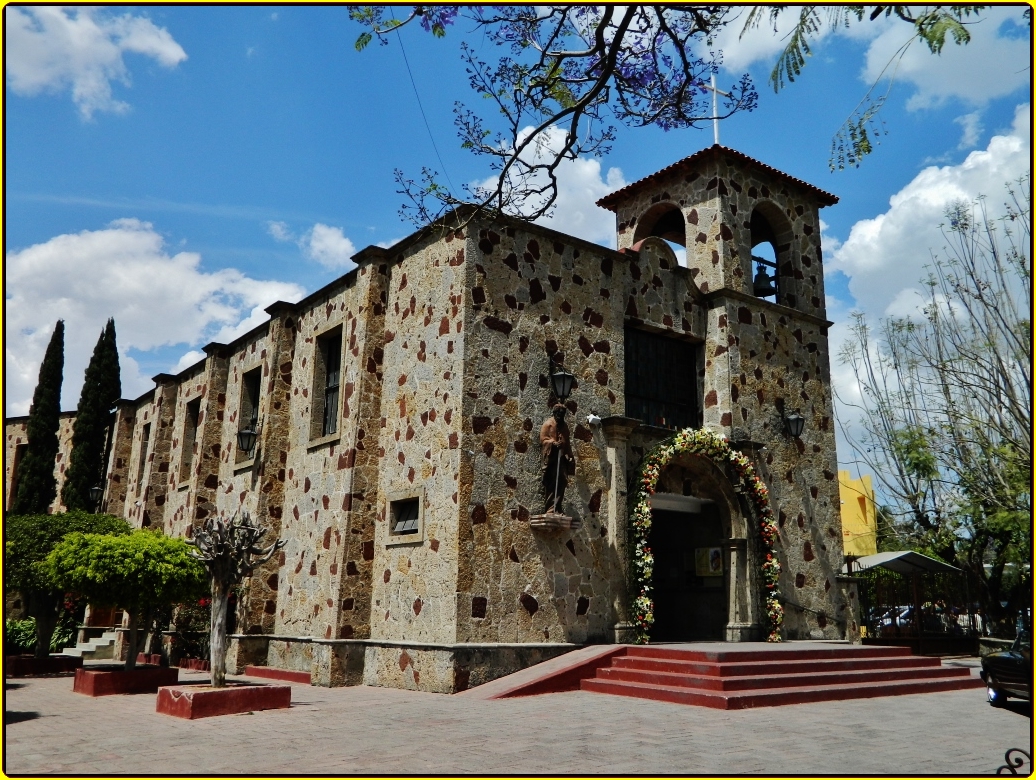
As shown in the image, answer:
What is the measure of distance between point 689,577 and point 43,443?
19725 mm

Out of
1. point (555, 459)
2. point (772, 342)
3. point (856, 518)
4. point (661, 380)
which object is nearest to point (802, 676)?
point (555, 459)

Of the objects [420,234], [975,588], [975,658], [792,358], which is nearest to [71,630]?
[420,234]

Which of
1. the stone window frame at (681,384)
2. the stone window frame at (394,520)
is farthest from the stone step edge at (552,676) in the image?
the stone window frame at (681,384)

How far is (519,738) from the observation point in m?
7.91

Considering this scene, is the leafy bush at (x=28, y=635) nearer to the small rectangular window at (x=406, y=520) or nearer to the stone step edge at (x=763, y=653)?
the small rectangular window at (x=406, y=520)

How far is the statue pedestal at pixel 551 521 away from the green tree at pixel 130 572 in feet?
16.6

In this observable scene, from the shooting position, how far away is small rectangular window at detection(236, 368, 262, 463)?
18.3 metres

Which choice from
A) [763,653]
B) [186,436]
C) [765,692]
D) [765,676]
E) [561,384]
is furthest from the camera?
[186,436]

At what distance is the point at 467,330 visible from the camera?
12680 mm

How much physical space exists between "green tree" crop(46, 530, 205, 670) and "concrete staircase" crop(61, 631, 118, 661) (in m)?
7.44

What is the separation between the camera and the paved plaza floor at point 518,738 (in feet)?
21.6

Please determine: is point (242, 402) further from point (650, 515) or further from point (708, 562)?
point (708, 562)

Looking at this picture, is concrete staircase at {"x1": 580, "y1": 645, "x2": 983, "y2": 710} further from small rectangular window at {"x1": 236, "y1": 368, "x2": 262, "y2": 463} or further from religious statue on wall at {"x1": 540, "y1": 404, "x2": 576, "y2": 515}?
small rectangular window at {"x1": 236, "y1": 368, "x2": 262, "y2": 463}

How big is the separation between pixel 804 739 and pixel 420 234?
9.54m
